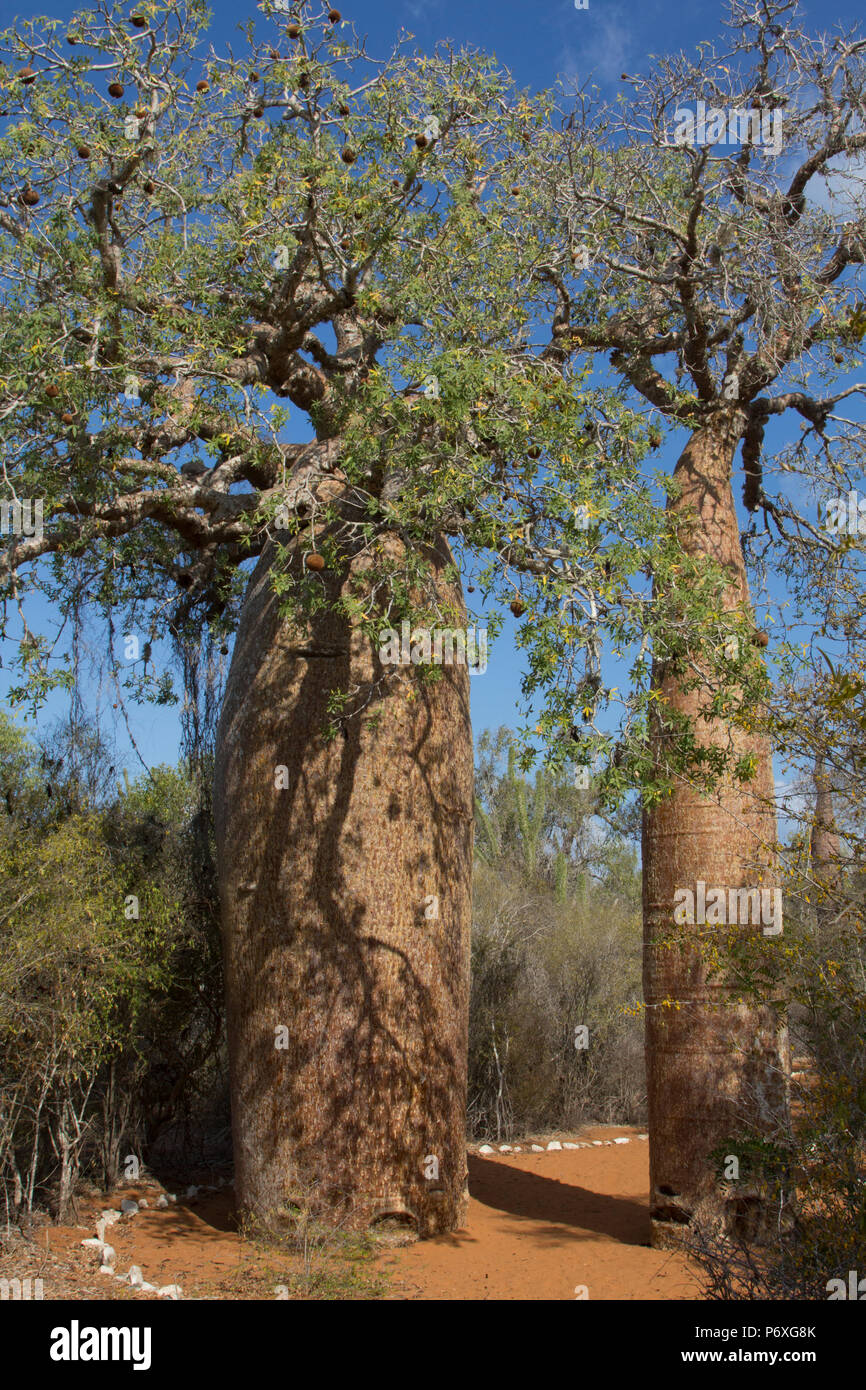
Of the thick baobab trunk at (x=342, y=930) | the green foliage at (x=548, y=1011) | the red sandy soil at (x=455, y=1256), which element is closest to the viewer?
the red sandy soil at (x=455, y=1256)

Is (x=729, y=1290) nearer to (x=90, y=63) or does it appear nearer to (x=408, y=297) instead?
(x=408, y=297)

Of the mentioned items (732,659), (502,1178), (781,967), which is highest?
(732,659)

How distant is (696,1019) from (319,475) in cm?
304

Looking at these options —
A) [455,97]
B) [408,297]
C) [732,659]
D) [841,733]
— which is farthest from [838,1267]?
[455,97]

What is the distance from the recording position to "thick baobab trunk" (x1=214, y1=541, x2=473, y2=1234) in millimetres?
4711

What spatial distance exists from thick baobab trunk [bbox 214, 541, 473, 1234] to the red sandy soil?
0.85 feet

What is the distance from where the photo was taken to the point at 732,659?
13.5 ft

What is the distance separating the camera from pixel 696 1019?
4910mm

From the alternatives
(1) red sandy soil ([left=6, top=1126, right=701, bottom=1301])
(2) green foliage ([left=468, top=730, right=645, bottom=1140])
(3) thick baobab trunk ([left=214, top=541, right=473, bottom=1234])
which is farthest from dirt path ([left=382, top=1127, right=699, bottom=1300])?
(2) green foliage ([left=468, top=730, right=645, bottom=1140])

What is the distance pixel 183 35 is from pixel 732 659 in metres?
3.70

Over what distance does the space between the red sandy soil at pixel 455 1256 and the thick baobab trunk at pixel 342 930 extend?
26cm

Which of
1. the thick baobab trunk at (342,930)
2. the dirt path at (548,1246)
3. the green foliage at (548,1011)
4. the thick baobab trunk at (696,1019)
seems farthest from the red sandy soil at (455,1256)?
the green foliage at (548,1011)

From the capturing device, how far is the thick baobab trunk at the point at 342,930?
4.71m

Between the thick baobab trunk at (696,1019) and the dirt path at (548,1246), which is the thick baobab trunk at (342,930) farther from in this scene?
the thick baobab trunk at (696,1019)
